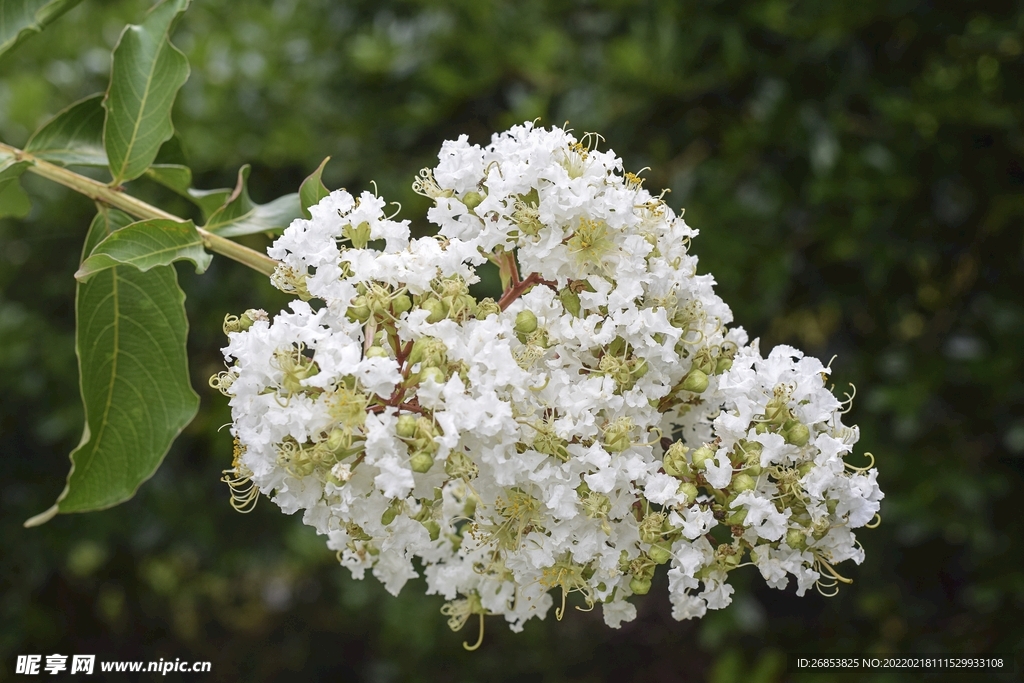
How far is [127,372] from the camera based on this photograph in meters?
1.11

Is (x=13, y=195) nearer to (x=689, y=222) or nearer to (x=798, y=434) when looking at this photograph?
(x=798, y=434)

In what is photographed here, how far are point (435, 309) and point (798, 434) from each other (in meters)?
0.39

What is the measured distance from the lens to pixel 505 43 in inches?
85.9

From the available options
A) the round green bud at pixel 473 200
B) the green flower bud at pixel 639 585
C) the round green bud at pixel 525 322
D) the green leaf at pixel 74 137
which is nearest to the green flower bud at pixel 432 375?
the round green bud at pixel 525 322

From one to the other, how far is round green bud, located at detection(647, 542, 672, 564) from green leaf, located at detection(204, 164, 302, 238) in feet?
2.02

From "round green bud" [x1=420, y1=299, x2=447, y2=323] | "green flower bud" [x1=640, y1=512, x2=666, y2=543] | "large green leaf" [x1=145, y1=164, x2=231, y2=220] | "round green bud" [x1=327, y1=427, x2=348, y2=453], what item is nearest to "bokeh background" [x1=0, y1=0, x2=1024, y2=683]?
"large green leaf" [x1=145, y1=164, x2=231, y2=220]

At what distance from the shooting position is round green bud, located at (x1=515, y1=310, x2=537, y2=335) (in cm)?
84

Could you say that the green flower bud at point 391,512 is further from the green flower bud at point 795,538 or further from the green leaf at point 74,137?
the green leaf at point 74,137

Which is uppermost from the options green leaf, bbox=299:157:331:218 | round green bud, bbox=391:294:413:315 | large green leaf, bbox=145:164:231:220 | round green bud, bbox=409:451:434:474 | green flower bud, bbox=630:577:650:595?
large green leaf, bbox=145:164:231:220

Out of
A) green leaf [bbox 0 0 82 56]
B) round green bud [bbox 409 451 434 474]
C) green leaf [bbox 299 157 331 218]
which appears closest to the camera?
round green bud [bbox 409 451 434 474]

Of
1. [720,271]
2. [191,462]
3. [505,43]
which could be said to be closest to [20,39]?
[505,43]

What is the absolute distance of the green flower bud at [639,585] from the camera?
879mm

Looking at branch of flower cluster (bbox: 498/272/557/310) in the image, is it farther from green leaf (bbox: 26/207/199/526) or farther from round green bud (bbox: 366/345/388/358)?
green leaf (bbox: 26/207/199/526)

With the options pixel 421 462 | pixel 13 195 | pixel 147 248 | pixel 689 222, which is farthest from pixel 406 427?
pixel 689 222
